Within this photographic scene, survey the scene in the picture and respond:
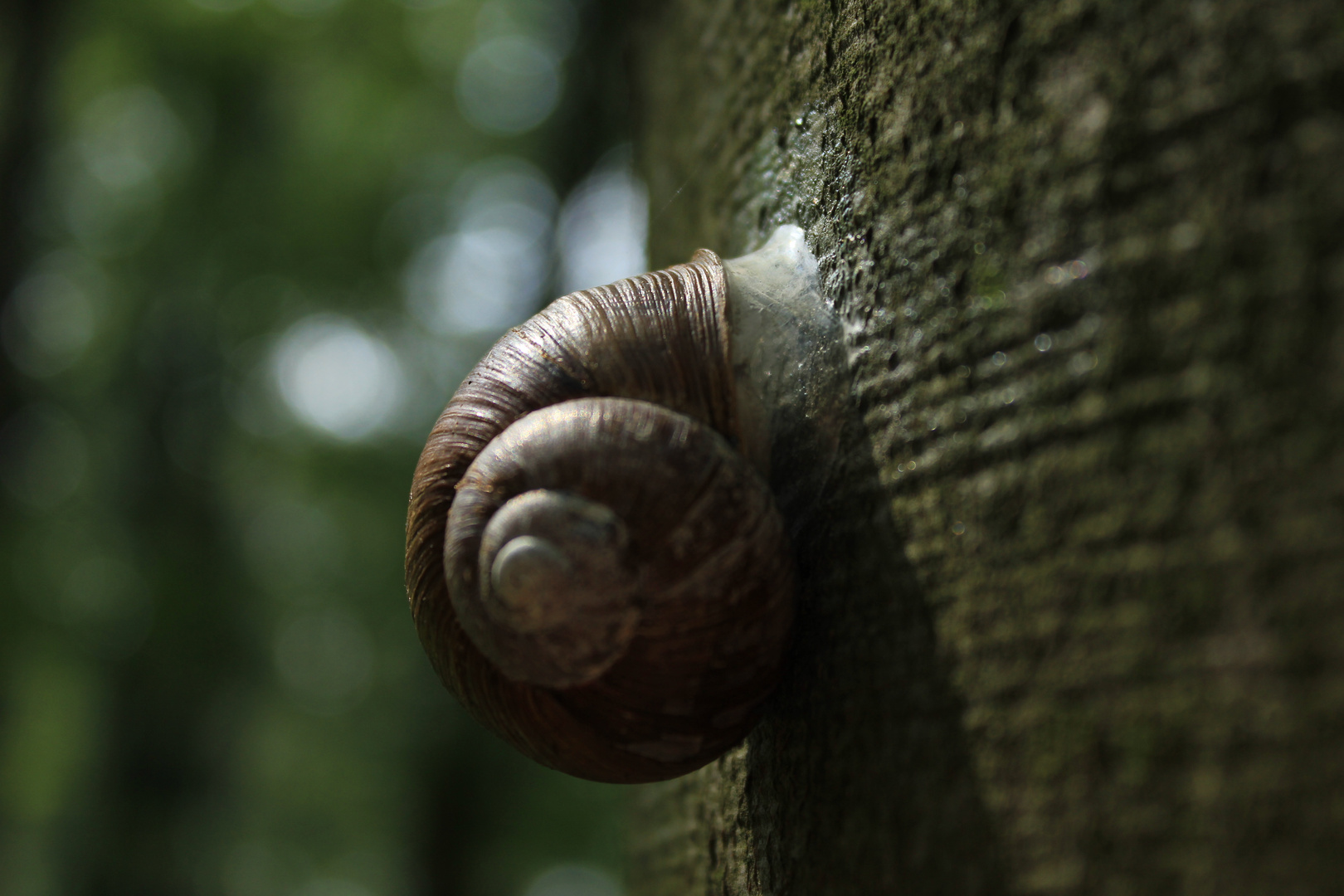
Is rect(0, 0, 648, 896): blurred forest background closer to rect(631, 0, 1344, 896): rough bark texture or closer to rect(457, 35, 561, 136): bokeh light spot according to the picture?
rect(457, 35, 561, 136): bokeh light spot

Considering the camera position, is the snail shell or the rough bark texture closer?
the rough bark texture

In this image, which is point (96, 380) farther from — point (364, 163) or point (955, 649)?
point (955, 649)

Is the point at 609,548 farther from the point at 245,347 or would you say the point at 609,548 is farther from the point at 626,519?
the point at 245,347

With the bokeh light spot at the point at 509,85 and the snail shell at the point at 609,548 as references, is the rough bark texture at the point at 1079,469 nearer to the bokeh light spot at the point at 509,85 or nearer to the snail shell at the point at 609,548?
the snail shell at the point at 609,548

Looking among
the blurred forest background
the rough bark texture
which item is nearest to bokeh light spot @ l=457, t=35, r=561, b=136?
the blurred forest background

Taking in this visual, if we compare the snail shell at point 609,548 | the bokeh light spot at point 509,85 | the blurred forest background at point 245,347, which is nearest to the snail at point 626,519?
the snail shell at point 609,548

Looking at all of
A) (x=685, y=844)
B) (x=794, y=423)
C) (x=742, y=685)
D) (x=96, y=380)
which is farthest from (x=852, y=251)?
(x=96, y=380)
